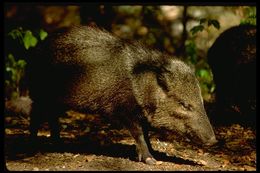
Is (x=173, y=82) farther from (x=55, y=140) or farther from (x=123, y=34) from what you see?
(x=123, y=34)

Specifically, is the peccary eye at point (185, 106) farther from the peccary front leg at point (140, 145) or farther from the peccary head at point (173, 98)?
the peccary front leg at point (140, 145)

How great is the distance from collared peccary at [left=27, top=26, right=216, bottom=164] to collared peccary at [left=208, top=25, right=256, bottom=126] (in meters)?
1.64

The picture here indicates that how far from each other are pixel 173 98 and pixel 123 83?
55 centimetres

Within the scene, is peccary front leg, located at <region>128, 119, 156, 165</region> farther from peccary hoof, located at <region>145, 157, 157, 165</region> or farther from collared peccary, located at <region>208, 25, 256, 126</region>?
collared peccary, located at <region>208, 25, 256, 126</region>

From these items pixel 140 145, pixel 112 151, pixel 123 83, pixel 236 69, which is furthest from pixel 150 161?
Answer: pixel 236 69

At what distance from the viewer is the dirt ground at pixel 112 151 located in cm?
488

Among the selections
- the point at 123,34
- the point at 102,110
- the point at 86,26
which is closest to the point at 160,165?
the point at 102,110

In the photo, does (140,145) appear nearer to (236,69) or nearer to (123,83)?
(123,83)

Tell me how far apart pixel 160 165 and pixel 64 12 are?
6946mm

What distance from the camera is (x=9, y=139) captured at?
593 cm

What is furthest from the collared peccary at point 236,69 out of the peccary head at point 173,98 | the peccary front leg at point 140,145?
the peccary front leg at point 140,145

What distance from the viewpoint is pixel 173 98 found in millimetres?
5172

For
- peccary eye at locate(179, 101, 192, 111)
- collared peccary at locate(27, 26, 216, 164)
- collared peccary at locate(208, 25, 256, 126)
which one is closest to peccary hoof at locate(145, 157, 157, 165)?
collared peccary at locate(27, 26, 216, 164)

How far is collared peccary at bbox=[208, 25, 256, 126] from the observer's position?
655 centimetres
